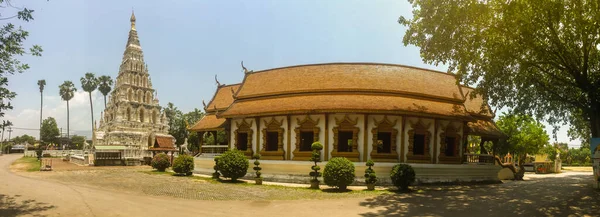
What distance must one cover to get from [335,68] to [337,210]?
13.2m

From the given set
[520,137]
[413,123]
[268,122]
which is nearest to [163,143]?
[268,122]

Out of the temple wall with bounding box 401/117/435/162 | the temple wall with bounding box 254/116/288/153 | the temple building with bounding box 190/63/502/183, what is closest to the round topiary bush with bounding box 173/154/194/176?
the temple building with bounding box 190/63/502/183

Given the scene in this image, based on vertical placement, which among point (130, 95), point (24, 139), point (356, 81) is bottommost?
point (24, 139)

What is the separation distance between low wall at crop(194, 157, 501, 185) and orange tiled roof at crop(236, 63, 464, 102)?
456cm

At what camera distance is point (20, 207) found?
37.7 ft

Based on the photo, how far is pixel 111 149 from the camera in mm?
40812

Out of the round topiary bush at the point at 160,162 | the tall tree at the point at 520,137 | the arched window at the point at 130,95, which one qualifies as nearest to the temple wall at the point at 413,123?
the round topiary bush at the point at 160,162

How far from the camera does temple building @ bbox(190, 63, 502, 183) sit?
798 inches

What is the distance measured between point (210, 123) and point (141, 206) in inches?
608

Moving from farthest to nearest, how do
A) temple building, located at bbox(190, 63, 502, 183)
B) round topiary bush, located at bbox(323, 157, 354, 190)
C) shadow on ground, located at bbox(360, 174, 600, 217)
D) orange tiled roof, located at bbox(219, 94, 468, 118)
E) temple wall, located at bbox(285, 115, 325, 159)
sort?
temple wall, located at bbox(285, 115, 325, 159), temple building, located at bbox(190, 63, 502, 183), orange tiled roof, located at bbox(219, 94, 468, 118), round topiary bush, located at bbox(323, 157, 354, 190), shadow on ground, located at bbox(360, 174, 600, 217)

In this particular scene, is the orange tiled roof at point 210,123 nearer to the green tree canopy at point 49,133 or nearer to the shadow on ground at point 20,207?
the shadow on ground at point 20,207

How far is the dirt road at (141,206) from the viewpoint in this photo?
36.5 ft

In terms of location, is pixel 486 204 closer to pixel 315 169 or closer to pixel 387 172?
pixel 387 172

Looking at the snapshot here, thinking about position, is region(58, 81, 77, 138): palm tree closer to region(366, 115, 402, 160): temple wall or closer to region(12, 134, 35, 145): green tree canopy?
region(12, 134, 35, 145): green tree canopy
